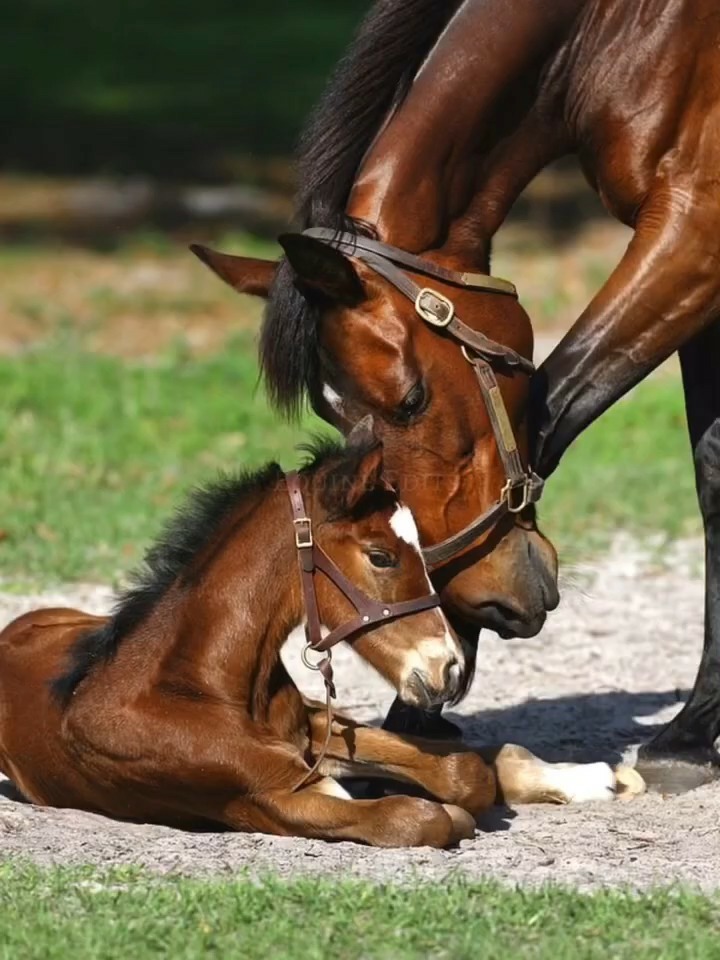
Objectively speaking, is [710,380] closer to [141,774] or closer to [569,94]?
[569,94]

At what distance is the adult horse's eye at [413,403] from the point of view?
4.58 m

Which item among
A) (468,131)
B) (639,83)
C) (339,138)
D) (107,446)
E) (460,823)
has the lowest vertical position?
(107,446)

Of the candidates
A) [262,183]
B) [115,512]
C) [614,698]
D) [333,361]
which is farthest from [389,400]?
[262,183]

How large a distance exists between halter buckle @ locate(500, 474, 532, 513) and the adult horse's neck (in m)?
0.59

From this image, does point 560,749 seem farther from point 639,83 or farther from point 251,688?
point 639,83

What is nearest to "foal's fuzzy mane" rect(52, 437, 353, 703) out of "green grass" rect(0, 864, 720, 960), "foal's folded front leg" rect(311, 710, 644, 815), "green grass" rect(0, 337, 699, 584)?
"foal's folded front leg" rect(311, 710, 644, 815)

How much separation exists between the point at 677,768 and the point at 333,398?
1499 millimetres

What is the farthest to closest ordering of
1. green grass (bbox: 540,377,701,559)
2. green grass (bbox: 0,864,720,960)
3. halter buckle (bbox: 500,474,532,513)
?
green grass (bbox: 540,377,701,559), halter buckle (bbox: 500,474,532,513), green grass (bbox: 0,864,720,960)

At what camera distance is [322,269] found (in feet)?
14.7

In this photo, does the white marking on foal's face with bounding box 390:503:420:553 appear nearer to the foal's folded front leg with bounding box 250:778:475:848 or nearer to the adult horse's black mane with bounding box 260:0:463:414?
the adult horse's black mane with bounding box 260:0:463:414

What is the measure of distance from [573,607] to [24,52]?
17.6 meters

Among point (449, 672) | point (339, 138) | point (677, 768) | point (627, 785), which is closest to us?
point (449, 672)

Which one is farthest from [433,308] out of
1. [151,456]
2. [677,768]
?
[151,456]

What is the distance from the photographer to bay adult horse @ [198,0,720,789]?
4613 mm
